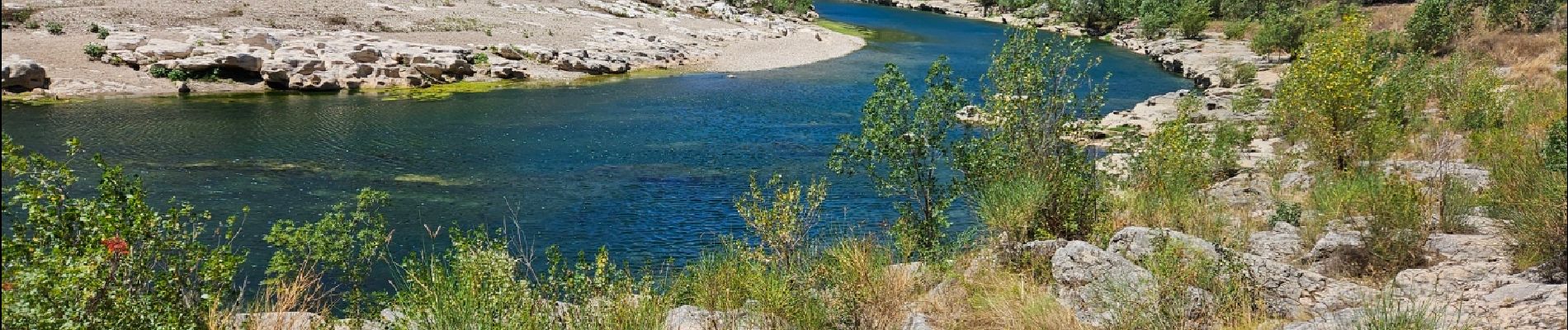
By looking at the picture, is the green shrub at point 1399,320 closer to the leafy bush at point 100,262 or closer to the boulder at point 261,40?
the leafy bush at point 100,262

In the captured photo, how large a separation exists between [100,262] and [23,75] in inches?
1448

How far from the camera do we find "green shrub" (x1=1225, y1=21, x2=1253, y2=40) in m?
67.6

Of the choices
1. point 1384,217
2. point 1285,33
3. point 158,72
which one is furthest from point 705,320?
point 1285,33

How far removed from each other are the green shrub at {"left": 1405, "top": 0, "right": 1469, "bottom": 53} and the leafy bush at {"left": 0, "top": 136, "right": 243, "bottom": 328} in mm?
45726

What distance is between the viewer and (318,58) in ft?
140

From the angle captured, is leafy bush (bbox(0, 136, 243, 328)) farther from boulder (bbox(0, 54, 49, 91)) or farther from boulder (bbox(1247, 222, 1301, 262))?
boulder (bbox(0, 54, 49, 91))

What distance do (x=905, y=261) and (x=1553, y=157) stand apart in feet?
25.9

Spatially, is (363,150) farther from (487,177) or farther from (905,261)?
(905,261)

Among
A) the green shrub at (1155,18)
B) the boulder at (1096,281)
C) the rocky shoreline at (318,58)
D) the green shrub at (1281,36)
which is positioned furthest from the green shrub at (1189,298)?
the green shrub at (1155,18)

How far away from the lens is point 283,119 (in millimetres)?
34312

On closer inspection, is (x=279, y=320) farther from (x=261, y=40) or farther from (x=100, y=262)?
(x=261, y=40)

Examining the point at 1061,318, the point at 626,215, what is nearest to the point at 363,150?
the point at 626,215

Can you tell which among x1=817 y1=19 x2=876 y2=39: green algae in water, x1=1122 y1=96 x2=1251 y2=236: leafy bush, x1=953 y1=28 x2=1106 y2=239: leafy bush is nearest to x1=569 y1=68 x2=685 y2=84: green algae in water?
x1=817 y1=19 x2=876 y2=39: green algae in water

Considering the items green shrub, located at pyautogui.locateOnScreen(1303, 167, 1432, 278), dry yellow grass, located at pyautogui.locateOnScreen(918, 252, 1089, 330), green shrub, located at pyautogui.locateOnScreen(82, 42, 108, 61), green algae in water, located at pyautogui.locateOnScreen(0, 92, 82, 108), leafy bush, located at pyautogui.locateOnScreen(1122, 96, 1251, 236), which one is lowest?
green algae in water, located at pyautogui.locateOnScreen(0, 92, 82, 108)
